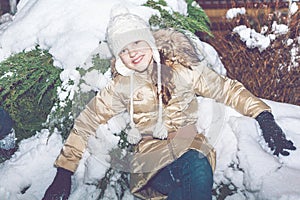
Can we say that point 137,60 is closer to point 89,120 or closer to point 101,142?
point 89,120

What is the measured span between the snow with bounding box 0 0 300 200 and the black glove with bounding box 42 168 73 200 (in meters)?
0.24

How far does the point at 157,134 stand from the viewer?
263cm

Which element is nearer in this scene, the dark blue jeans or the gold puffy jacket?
the dark blue jeans

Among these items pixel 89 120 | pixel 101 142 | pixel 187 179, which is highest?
pixel 89 120

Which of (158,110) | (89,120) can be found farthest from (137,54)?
(89,120)

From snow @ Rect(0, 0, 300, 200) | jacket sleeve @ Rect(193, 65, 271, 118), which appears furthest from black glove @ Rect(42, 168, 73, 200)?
jacket sleeve @ Rect(193, 65, 271, 118)

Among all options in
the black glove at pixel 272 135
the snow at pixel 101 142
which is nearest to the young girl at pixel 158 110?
the black glove at pixel 272 135

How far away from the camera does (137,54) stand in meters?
2.60

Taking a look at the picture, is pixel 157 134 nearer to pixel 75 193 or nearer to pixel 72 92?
pixel 75 193

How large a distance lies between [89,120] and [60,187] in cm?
42

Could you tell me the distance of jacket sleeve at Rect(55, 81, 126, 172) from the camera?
8.89 feet

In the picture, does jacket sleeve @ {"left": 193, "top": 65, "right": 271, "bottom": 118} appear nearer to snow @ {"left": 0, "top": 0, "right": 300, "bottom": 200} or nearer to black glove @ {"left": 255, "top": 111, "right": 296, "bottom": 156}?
black glove @ {"left": 255, "top": 111, "right": 296, "bottom": 156}

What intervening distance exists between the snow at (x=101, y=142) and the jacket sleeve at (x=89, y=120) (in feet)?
0.96

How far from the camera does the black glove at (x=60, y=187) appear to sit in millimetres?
2615
